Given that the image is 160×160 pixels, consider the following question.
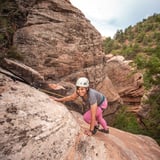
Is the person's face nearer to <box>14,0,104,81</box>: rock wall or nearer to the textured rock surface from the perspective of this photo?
the textured rock surface

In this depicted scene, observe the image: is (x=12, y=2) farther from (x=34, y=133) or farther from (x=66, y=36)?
(x=34, y=133)

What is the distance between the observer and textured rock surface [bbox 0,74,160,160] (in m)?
4.36

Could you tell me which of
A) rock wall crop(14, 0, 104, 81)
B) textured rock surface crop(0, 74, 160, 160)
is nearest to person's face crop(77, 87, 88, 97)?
textured rock surface crop(0, 74, 160, 160)

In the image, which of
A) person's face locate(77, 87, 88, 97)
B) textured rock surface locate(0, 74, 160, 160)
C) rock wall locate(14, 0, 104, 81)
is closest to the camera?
textured rock surface locate(0, 74, 160, 160)

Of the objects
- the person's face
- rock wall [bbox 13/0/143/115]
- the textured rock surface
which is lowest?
the textured rock surface

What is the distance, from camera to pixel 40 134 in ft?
15.4

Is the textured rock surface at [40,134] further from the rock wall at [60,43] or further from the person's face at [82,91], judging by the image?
the rock wall at [60,43]

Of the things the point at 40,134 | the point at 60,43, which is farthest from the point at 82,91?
the point at 60,43

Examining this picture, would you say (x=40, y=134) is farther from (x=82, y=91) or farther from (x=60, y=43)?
(x=60, y=43)

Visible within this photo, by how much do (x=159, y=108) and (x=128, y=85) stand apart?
862 cm

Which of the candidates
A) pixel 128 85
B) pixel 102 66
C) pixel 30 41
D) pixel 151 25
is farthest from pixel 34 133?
pixel 151 25

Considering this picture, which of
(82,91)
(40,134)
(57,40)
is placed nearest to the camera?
(40,134)

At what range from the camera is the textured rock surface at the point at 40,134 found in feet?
14.3

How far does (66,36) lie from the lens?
39.4 ft
